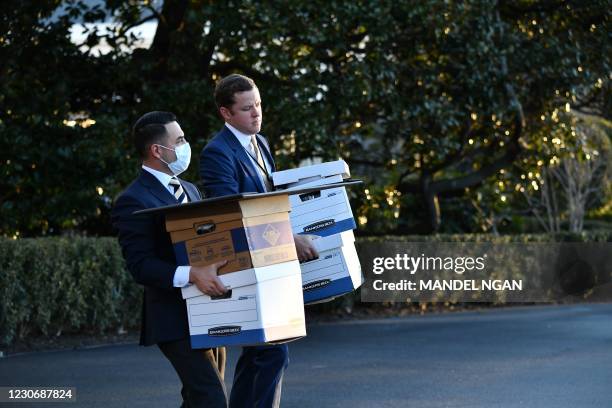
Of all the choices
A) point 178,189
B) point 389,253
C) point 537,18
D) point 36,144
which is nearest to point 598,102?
point 537,18

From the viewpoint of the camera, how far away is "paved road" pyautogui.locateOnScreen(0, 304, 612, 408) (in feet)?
26.9

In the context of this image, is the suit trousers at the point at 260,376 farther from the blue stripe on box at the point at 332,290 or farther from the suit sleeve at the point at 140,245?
the suit sleeve at the point at 140,245

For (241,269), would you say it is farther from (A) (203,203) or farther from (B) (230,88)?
(B) (230,88)

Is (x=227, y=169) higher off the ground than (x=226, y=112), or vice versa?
(x=226, y=112)

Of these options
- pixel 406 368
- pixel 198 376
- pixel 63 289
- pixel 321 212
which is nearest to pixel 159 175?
pixel 321 212

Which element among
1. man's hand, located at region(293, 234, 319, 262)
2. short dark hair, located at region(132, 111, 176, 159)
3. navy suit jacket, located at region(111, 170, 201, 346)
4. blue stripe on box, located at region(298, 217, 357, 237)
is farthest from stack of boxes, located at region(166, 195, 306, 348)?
blue stripe on box, located at region(298, 217, 357, 237)

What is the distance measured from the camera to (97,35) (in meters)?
15.2

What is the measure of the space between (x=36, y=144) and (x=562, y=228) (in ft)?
48.6

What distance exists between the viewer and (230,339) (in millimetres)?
4668

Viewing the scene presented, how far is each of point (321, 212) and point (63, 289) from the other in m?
6.98

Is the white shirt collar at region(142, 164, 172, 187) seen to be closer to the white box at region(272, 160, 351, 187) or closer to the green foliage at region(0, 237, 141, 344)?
the white box at region(272, 160, 351, 187)

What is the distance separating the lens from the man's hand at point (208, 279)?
464 cm

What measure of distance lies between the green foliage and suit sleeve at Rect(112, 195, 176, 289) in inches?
263

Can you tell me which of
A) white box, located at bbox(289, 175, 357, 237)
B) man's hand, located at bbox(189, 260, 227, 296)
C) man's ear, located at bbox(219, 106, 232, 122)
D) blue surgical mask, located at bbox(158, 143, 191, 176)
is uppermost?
man's ear, located at bbox(219, 106, 232, 122)
